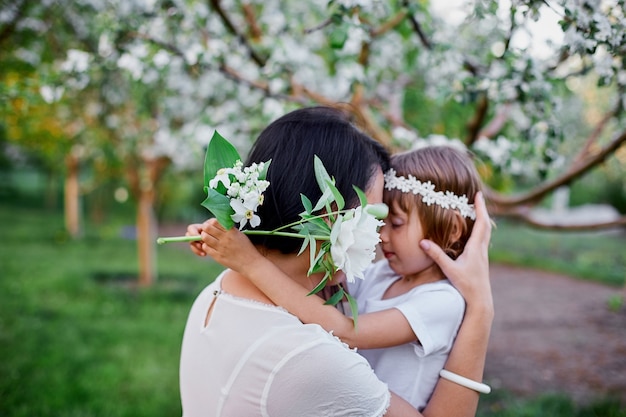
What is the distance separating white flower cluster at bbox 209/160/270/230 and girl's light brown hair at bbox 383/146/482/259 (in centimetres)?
71

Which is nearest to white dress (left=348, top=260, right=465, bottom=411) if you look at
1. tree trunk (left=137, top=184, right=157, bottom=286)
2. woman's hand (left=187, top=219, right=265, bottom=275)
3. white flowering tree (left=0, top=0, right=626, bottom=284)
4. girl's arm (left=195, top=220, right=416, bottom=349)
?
girl's arm (left=195, top=220, right=416, bottom=349)

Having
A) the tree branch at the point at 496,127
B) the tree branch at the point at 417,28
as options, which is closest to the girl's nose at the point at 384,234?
the tree branch at the point at 417,28

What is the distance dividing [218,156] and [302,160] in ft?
0.71

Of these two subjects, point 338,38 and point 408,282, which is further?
point 338,38

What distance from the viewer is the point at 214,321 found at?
1.45 metres

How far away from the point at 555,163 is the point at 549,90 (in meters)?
0.56

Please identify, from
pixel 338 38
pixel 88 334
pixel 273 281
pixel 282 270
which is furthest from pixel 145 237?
pixel 273 281

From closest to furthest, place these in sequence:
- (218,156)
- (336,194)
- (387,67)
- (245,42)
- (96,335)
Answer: (336,194) → (218,156) → (245,42) → (387,67) → (96,335)

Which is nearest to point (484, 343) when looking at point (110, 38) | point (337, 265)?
point (337, 265)

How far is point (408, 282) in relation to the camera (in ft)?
6.45

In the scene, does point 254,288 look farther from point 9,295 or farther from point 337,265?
point 9,295

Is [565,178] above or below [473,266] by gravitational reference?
above

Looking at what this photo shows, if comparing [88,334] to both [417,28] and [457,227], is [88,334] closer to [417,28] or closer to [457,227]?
[417,28]

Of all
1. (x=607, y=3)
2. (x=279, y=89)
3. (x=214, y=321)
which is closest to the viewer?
(x=214, y=321)
